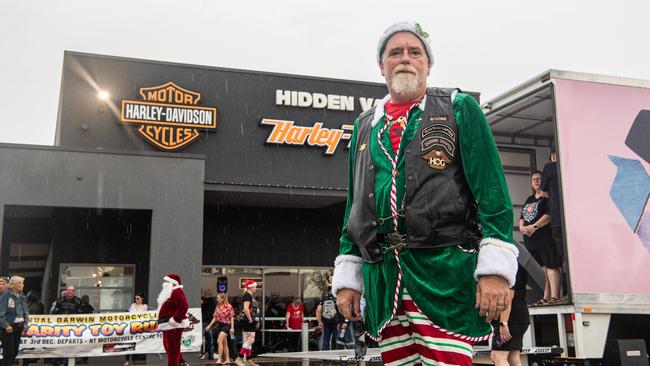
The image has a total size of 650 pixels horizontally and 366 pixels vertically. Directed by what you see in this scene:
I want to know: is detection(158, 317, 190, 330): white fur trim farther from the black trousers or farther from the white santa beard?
the white santa beard

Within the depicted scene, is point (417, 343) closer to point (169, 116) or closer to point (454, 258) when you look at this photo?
point (454, 258)

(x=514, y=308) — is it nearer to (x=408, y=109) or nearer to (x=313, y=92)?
(x=408, y=109)

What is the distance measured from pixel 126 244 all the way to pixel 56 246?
1.94m

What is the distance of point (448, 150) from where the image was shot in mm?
2660

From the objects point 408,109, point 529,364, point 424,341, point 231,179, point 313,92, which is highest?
point 313,92

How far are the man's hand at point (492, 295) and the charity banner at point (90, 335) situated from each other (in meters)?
12.2

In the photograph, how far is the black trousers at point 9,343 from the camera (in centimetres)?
1274

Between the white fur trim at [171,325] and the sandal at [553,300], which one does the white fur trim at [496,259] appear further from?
the white fur trim at [171,325]

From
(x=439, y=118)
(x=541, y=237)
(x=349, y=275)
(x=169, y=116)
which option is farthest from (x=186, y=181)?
(x=439, y=118)

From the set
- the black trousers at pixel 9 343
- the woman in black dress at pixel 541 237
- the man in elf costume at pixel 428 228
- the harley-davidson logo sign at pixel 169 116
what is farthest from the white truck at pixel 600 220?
the harley-davidson logo sign at pixel 169 116

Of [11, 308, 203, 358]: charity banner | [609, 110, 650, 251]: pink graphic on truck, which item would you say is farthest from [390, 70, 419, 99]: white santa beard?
[11, 308, 203, 358]: charity banner

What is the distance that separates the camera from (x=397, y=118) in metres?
2.91

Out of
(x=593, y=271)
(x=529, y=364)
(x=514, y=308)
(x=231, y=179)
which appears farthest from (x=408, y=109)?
(x=231, y=179)

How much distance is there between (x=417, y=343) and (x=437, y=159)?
0.70 metres
